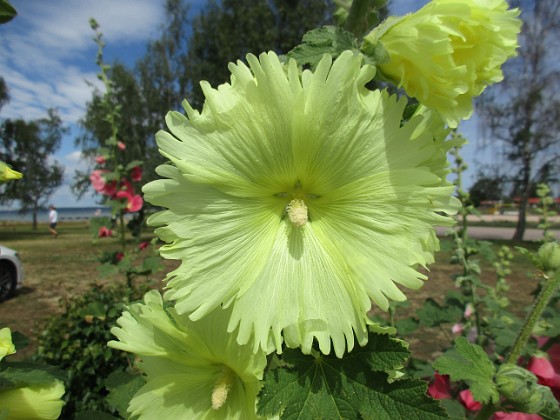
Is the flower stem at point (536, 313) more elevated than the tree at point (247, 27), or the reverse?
the tree at point (247, 27)

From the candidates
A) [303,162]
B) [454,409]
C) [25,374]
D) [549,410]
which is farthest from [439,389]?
[25,374]

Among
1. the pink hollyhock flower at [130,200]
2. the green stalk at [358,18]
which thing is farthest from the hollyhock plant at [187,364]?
the pink hollyhock flower at [130,200]

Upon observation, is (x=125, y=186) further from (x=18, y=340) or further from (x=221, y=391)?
(x=221, y=391)

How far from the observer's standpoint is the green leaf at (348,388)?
0.77m

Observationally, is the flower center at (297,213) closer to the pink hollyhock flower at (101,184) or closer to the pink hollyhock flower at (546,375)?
the pink hollyhock flower at (546,375)

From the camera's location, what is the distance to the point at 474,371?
1.09 metres

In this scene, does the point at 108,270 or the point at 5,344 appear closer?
the point at 5,344

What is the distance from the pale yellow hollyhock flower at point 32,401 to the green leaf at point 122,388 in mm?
163

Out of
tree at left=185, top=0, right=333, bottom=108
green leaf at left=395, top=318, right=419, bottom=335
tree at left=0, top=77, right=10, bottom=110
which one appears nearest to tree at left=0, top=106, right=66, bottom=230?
tree at left=0, top=77, right=10, bottom=110

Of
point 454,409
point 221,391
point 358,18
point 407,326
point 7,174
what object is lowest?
point 407,326

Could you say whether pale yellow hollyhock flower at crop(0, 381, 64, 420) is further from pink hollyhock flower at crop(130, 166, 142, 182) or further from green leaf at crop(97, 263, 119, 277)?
pink hollyhock flower at crop(130, 166, 142, 182)

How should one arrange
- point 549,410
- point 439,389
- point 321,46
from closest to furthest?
point 321,46
point 549,410
point 439,389

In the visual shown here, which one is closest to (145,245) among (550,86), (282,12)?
(282,12)

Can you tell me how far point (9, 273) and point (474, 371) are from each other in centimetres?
882
